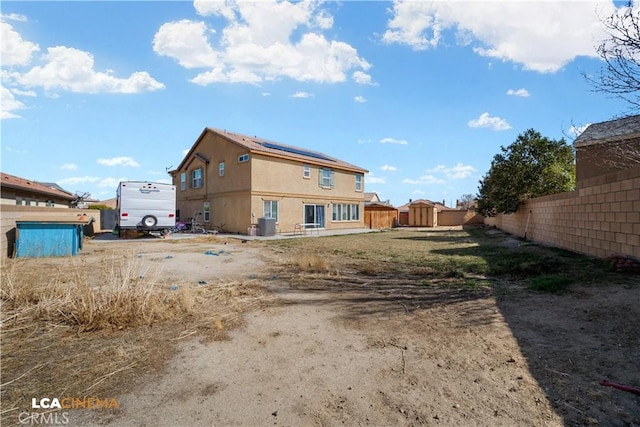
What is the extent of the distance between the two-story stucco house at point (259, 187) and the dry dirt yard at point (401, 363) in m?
17.0

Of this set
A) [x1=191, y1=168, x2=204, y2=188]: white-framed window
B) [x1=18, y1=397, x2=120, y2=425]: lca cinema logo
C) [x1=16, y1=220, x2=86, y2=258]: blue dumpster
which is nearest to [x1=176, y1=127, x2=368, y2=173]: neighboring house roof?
[x1=191, y1=168, x2=204, y2=188]: white-framed window

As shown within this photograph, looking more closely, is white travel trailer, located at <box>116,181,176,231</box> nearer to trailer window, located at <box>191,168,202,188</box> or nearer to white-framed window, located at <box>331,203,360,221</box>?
trailer window, located at <box>191,168,202,188</box>

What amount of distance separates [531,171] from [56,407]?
79.5 feet

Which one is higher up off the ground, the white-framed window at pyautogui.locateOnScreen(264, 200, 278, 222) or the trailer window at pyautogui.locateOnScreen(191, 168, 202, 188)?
the trailer window at pyautogui.locateOnScreen(191, 168, 202, 188)

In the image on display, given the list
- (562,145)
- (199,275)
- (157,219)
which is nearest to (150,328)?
(199,275)

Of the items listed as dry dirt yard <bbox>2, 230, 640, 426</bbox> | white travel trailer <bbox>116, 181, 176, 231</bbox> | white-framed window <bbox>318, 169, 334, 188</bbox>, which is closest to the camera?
dry dirt yard <bbox>2, 230, 640, 426</bbox>

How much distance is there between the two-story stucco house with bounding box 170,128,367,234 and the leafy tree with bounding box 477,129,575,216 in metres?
12.3

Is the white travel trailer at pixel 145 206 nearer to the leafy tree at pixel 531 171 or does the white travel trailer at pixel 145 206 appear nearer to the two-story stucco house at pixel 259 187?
the two-story stucco house at pixel 259 187

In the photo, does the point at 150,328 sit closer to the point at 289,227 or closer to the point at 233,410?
the point at 233,410

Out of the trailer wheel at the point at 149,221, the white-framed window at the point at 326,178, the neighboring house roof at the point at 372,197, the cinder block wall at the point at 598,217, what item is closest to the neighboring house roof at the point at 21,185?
the trailer wheel at the point at 149,221

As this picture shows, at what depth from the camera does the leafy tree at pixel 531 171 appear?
65.7 feet

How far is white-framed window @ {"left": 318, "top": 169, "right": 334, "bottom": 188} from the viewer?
89.6 feet

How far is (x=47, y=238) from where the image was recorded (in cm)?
1110

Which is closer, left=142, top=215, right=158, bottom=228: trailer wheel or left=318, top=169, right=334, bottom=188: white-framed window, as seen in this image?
left=142, top=215, right=158, bottom=228: trailer wheel
